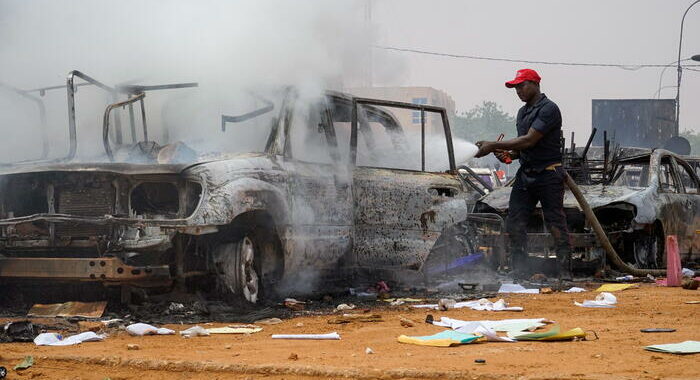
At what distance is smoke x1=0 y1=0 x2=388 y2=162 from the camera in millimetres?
7902

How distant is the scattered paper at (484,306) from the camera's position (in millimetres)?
7039

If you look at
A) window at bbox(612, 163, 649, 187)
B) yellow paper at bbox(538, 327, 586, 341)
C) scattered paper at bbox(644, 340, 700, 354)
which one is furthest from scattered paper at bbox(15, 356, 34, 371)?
window at bbox(612, 163, 649, 187)

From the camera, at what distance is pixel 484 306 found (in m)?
7.16

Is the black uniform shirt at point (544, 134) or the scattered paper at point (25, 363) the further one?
the black uniform shirt at point (544, 134)

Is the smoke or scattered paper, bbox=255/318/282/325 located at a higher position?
the smoke

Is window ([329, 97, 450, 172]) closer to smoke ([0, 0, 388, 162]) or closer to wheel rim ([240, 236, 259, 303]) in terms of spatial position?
smoke ([0, 0, 388, 162])

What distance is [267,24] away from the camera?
8867 millimetres

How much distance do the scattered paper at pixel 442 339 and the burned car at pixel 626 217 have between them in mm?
4249

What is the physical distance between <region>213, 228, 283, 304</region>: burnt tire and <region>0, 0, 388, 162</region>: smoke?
0.83m

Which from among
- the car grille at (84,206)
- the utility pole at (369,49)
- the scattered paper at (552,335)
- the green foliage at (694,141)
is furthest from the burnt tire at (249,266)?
the green foliage at (694,141)

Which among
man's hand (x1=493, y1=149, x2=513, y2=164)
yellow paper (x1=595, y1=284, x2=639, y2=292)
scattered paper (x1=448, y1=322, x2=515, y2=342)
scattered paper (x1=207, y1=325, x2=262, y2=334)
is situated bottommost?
yellow paper (x1=595, y1=284, x2=639, y2=292)

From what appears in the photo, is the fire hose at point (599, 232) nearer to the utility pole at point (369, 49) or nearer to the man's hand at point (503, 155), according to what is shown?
the man's hand at point (503, 155)

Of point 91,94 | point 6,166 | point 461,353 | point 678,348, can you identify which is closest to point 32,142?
point 91,94

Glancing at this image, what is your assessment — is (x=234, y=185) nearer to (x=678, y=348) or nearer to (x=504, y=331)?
(x=504, y=331)
